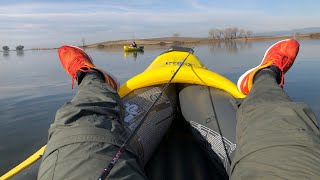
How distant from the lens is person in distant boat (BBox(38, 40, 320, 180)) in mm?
1397

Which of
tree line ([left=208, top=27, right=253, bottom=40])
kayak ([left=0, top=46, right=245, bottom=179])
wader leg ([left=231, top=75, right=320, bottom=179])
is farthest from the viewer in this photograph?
tree line ([left=208, top=27, right=253, bottom=40])

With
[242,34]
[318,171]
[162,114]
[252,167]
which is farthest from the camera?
[242,34]

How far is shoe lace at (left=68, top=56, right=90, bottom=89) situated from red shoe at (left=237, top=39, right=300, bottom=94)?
4.88ft

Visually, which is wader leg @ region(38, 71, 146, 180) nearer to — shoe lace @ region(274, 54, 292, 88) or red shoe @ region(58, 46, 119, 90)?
red shoe @ region(58, 46, 119, 90)

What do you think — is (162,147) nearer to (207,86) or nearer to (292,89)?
(207,86)

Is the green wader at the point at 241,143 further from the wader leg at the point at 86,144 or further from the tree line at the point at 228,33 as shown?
the tree line at the point at 228,33

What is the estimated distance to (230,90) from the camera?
10.1ft

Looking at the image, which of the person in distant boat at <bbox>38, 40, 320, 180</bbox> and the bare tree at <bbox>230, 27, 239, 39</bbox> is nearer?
the person in distant boat at <bbox>38, 40, 320, 180</bbox>

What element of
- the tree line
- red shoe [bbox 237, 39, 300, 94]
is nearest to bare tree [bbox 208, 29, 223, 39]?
the tree line

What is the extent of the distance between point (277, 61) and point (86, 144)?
2250 mm

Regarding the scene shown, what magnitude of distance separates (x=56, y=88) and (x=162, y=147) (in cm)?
699

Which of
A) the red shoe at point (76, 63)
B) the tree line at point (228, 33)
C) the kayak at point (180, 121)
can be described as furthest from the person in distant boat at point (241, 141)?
the tree line at point (228, 33)

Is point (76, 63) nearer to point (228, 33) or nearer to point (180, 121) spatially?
point (180, 121)

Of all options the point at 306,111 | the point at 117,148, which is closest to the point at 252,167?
the point at 306,111
